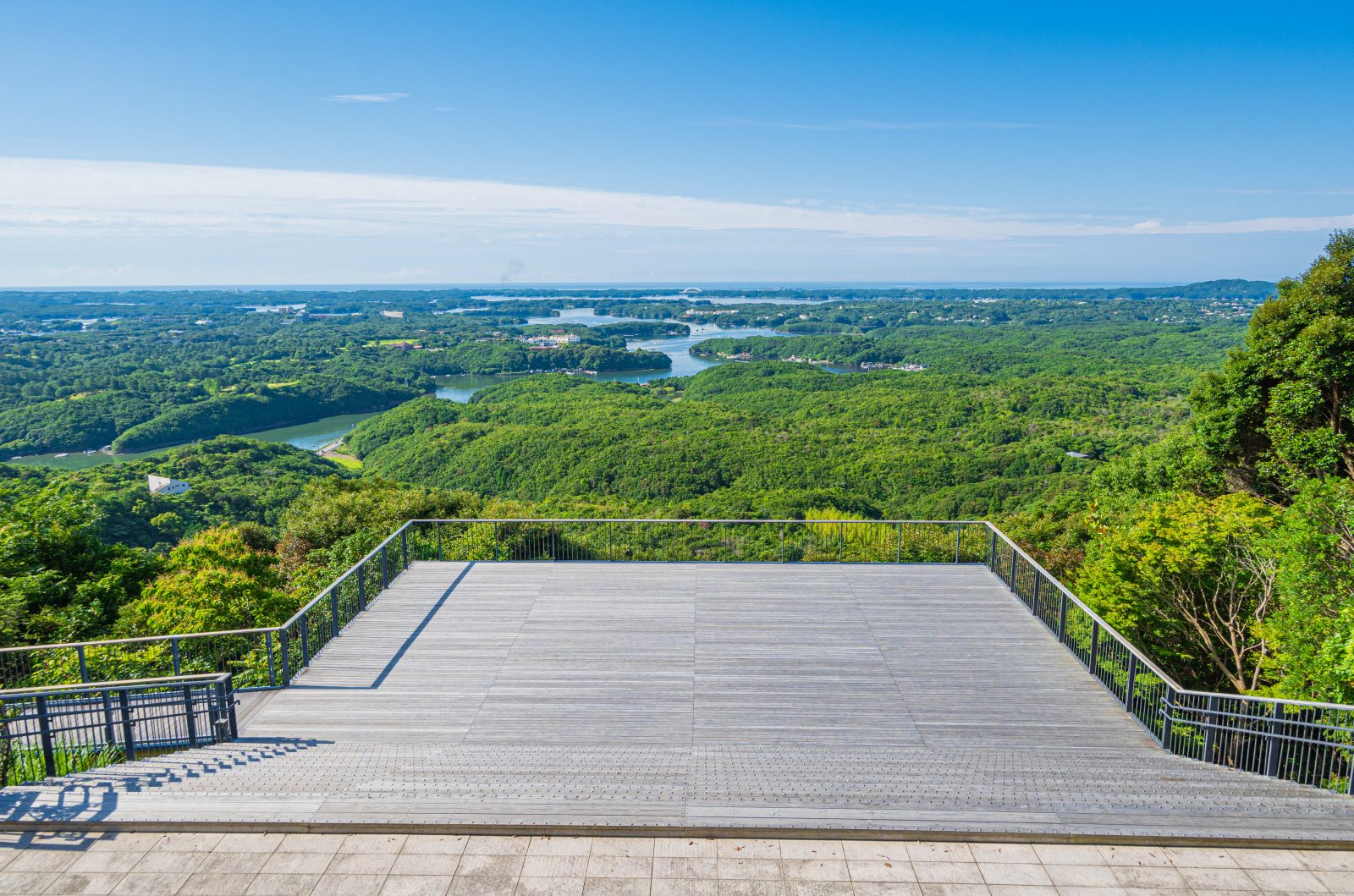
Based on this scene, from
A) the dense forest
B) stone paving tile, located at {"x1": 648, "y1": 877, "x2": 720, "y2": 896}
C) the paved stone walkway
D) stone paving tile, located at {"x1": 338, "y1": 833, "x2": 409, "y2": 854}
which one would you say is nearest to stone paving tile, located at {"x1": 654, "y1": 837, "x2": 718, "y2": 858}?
the paved stone walkway

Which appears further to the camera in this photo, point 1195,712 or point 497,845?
point 1195,712

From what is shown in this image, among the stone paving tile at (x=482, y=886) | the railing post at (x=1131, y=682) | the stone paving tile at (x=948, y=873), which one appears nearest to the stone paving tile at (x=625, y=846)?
the stone paving tile at (x=482, y=886)

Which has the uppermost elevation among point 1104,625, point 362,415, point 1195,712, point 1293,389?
point 1293,389

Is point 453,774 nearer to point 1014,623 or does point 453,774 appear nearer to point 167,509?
point 1014,623

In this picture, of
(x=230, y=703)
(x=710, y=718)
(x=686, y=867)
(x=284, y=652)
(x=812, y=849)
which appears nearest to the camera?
(x=686, y=867)

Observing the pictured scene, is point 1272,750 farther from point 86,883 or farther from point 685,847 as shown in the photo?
point 86,883

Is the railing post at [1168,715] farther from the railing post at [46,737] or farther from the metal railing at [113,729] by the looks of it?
the railing post at [46,737]

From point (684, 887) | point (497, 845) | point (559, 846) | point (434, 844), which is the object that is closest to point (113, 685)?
point (434, 844)
